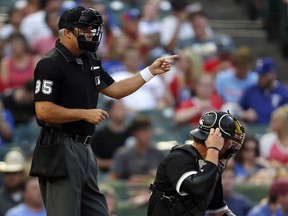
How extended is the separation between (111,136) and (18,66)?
75.0 inches

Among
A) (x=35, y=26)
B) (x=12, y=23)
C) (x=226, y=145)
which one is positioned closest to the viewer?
(x=226, y=145)

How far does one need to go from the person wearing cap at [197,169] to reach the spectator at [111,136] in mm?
5071

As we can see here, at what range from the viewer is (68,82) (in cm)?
746

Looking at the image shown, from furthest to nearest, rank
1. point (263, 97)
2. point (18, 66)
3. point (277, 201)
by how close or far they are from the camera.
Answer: point (263, 97), point (18, 66), point (277, 201)

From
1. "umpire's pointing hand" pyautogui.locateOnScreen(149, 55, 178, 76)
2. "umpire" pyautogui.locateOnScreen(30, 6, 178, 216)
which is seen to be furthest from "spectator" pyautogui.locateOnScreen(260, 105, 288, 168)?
"umpire" pyautogui.locateOnScreen(30, 6, 178, 216)

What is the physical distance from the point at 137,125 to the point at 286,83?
590 centimetres

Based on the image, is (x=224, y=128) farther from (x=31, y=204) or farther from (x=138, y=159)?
(x=138, y=159)

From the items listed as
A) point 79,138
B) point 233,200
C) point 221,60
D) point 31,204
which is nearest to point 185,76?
point 221,60

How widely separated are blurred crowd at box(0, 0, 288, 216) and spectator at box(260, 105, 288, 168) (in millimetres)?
12

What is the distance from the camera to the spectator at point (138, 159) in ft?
39.9

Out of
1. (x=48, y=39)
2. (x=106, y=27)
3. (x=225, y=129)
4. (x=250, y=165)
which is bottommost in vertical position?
(x=250, y=165)

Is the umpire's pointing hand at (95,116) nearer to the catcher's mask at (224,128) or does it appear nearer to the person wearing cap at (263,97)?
the catcher's mask at (224,128)

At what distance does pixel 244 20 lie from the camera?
1983 centimetres

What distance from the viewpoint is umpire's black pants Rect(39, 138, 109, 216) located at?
7453 mm
